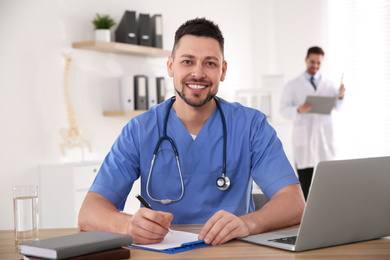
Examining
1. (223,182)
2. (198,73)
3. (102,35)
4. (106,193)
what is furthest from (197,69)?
(102,35)

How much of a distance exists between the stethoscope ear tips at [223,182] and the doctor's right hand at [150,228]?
444 millimetres

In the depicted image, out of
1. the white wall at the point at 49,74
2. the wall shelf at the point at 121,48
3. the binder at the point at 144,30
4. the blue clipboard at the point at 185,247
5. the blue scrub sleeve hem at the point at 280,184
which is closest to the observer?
the blue clipboard at the point at 185,247

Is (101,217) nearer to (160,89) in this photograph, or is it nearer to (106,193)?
(106,193)

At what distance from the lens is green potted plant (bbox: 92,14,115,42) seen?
387 cm

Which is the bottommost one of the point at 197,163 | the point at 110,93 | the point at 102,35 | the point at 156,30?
the point at 197,163

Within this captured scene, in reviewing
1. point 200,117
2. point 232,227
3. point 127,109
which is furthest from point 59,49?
point 232,227

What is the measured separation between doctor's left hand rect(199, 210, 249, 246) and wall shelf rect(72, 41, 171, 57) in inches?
107

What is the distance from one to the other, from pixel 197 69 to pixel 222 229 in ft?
2.13

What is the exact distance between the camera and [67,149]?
12.4 ft

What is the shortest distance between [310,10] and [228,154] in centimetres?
425

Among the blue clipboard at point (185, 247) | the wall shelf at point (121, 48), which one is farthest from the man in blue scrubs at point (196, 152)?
the wall shelf at point (121, 48)

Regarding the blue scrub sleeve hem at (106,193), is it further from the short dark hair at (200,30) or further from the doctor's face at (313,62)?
the doctor's face at (313,62)

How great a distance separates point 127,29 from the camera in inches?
160

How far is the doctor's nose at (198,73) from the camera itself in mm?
1722
